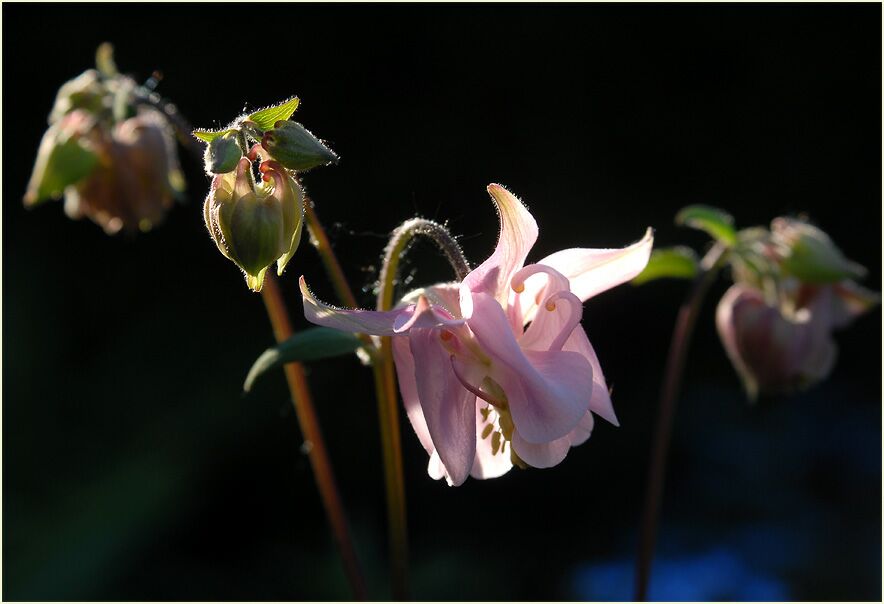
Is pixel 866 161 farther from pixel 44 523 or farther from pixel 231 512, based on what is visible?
pixel 44 523

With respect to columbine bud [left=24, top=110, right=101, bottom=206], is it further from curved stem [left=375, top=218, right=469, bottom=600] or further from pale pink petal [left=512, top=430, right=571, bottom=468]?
pale pink petal [left=512, top=430, right=571, bottom=468]

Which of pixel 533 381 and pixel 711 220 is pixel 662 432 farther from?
pixel 533 381

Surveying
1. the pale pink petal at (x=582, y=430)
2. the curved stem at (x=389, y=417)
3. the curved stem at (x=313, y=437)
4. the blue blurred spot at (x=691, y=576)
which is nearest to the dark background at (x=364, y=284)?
the blue blurred spot at (x=691, y=576)

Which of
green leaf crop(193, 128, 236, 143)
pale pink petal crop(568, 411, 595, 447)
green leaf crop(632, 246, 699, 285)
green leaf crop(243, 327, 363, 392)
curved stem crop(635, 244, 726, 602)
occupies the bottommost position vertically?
curved stem crop(635, 244, 726, 602)

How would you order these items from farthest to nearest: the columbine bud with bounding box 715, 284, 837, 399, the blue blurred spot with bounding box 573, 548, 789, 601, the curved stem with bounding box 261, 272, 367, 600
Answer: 1. the blue blurred spot with bounding box 573, 548, 789, 601
2. the columbine bud with bounding box 715, 284, 837, 399
3. the curved stem with bounding box 261, 272, 367, 600

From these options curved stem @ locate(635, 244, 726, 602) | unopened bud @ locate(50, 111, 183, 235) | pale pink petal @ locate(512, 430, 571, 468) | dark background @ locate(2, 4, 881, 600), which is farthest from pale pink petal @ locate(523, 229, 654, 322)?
dark background @ locate(2, 4, 881, 600)

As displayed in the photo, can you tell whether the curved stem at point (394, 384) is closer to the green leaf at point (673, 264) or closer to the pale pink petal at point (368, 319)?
the pale pink petal at point (368, 319)
